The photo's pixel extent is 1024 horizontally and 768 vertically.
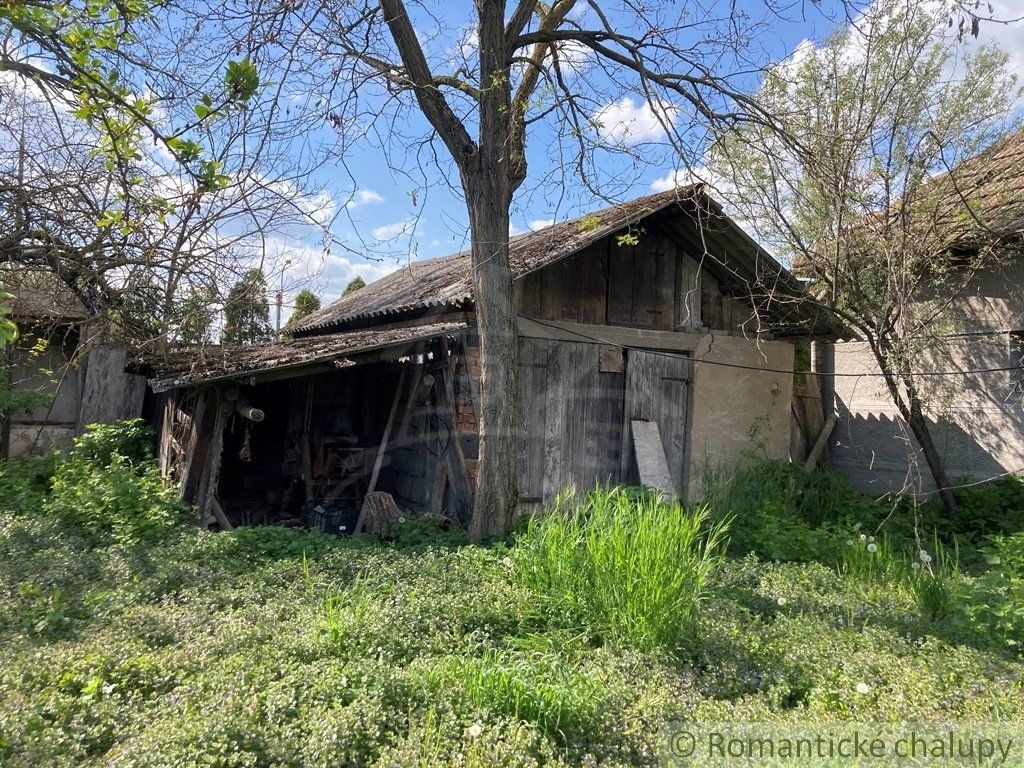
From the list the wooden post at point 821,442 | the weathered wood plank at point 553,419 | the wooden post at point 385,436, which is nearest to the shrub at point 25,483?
the wooden post at point 385,436

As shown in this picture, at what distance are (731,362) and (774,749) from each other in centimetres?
699

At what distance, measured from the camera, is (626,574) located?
437 centimetres

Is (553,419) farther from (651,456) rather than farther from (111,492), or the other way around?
(111,492)

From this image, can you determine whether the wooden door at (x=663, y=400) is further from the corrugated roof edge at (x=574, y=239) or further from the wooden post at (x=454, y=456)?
the wooden post at (x=454, y=456)

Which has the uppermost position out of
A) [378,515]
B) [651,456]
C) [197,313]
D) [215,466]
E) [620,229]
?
[620,229]

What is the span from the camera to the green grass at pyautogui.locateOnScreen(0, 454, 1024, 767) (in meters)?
3.13

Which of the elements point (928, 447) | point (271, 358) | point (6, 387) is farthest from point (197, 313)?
point (928, 447)

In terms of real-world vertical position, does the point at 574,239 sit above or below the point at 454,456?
above

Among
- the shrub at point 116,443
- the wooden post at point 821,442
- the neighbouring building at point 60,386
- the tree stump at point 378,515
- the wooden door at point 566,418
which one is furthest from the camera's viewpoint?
the wooden post at point 821,442

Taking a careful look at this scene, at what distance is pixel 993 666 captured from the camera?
3967mm

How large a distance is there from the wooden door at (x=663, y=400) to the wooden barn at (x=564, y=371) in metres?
0.02

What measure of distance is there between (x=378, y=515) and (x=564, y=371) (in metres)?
2.65

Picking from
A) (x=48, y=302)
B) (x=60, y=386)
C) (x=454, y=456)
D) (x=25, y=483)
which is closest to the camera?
(x=454, y=456)

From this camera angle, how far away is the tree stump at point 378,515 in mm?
7719
